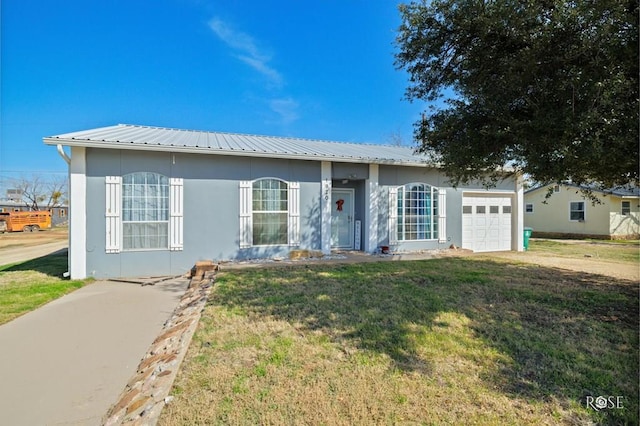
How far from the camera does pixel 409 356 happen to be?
128 inches

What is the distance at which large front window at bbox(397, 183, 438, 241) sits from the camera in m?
10.5

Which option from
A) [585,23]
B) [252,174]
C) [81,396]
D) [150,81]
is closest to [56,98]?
[150,81]

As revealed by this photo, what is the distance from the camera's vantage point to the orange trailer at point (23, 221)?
981 inches

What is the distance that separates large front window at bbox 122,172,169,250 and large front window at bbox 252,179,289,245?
2198 mm

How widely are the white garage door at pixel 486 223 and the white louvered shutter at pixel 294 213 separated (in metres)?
6.09

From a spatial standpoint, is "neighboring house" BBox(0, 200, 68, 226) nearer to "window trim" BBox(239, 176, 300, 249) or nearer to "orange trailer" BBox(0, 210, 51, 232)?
"orange trailer" BBox(0, 210, 51, 232)

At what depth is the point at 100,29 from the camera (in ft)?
30.9

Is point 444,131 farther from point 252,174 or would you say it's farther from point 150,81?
point 150,81

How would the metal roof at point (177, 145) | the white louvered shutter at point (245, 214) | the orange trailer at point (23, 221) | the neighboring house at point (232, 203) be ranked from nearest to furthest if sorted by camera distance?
1. the metal roof at point (177, 145)
2. the neighboring house at point (232, 203)
3. the white louvered shutter at point (245, 214)
4. the orange trailer at point (23, 221)

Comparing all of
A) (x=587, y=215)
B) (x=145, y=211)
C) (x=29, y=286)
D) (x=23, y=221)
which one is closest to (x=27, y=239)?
(x=23, y=221)

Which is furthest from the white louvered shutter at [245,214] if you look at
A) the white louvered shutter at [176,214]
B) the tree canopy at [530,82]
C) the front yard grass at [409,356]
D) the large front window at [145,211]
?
the tree canopy at [530,82]

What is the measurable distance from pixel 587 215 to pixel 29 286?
81.6ft

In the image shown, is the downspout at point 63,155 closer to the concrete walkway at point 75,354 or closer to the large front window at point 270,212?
the concrete walkway at point 75,354

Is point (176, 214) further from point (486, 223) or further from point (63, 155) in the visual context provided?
point (486, 223)
